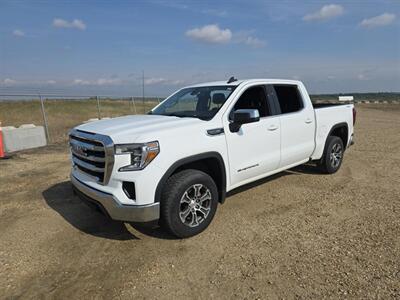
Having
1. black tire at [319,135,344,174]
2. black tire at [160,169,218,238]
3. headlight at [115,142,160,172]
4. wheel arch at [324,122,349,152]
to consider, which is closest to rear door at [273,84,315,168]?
black tire at [319,135,344,174]

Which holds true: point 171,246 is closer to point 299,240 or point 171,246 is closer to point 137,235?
point 137,235

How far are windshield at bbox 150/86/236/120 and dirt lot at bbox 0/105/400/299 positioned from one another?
4.81ft

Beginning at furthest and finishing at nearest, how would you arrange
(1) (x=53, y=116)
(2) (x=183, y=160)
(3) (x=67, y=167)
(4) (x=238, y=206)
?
(1) (x=53, y=116), (3) (x=67, y=167), (4) (x=238, y=206), (2) (x=183, y=160)

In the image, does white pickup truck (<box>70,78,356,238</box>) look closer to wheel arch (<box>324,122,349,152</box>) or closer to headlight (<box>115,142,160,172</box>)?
headlight (<box>115,142,160,172</box>)

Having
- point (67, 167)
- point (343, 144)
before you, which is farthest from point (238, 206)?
point (67, 167)

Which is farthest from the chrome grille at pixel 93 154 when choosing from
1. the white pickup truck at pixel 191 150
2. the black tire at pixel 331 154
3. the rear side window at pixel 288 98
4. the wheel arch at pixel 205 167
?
the black tire at pixel 331 154

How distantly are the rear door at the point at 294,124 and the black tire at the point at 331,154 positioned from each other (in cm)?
56

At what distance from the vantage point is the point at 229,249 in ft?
11.4

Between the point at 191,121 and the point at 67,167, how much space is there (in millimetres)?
4640

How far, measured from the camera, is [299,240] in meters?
3.62

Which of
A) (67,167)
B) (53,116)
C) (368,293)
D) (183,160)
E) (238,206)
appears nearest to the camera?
(368,293)

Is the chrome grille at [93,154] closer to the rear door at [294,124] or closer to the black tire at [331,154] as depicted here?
the rear door at [294,124]

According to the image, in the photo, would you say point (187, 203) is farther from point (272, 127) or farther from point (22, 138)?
point (22, 138)

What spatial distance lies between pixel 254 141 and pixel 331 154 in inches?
99.7
